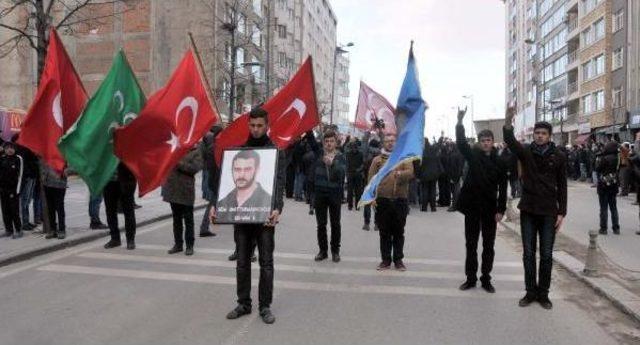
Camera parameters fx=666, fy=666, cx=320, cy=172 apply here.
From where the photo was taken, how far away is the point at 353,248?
419 inches

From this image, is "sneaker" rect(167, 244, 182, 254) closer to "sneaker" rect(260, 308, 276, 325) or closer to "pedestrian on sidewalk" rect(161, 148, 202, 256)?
"pedestrian on sidewalk" rect(161, 148, 202, 256)

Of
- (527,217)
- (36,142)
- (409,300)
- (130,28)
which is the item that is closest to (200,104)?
(36,142)

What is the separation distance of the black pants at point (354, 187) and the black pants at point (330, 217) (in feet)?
20.5

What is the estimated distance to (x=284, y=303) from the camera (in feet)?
22.4

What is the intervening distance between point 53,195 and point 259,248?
20.0ft

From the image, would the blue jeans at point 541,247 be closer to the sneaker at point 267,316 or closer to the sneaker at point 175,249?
the sneaker at point 267,316

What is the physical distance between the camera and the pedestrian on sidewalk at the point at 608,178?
1232 cm

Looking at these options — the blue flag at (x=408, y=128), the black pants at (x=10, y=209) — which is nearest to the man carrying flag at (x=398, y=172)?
the blue flag at (x=408, y=128)

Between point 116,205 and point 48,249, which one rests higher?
point 116,205

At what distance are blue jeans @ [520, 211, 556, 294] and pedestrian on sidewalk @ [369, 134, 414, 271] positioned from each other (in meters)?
2.04

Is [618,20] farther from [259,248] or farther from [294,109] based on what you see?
[259,248]

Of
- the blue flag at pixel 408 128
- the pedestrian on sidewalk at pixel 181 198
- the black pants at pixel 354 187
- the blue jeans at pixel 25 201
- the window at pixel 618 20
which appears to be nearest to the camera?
the blue flag at pixel 408 128

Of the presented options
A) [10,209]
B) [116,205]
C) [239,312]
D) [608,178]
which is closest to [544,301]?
[239,312]

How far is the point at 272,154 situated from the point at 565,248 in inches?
253
